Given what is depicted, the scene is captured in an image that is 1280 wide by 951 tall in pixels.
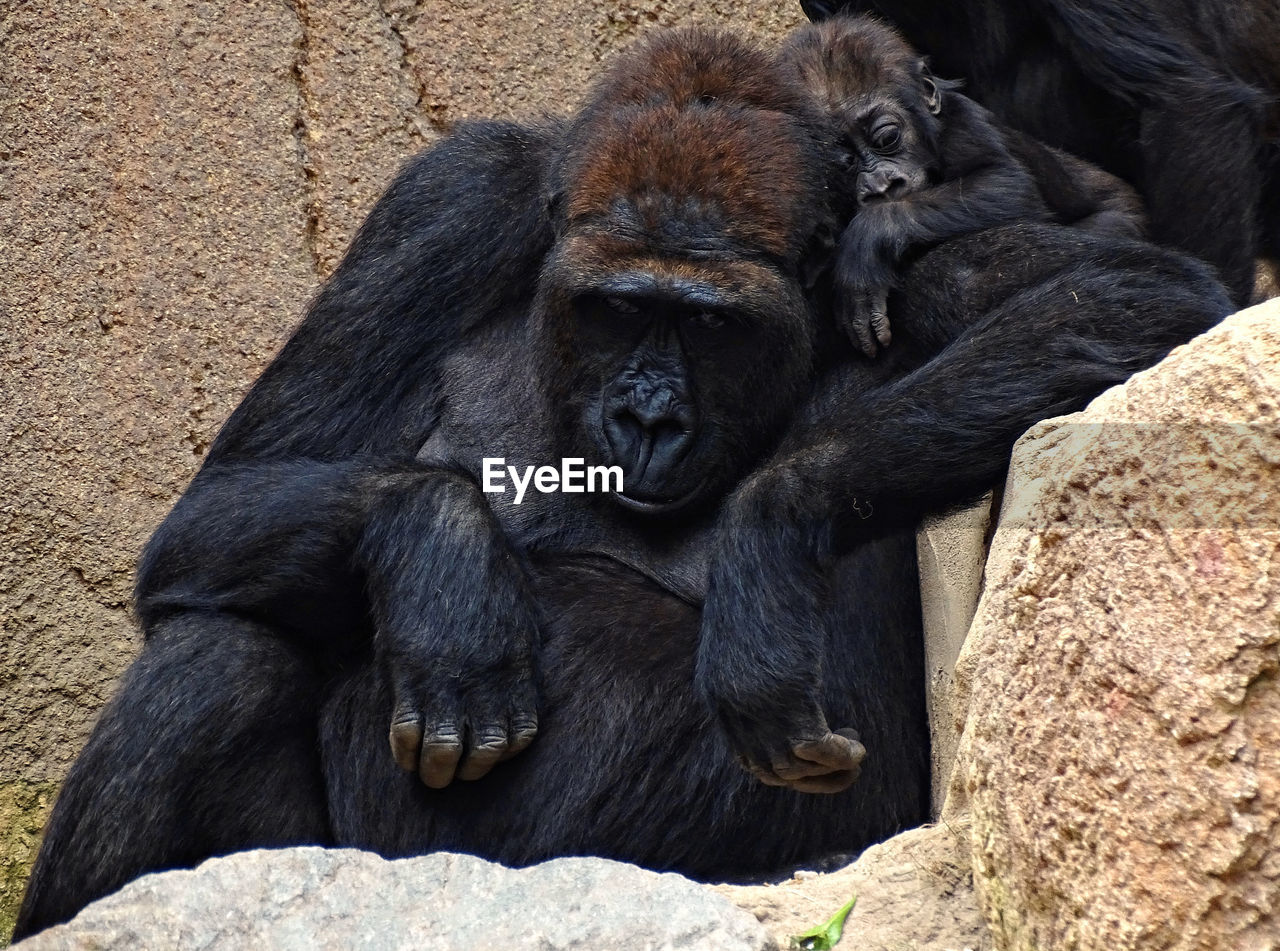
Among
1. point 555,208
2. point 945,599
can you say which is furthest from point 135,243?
point 945,599

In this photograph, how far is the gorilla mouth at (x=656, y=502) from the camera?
2.79 meters

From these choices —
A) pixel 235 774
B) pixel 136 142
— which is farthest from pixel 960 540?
pixel 136 142

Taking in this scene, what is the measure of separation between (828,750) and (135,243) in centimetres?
249

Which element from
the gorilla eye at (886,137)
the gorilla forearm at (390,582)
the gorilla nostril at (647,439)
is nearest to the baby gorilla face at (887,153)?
the gorilla eye at (886,137)

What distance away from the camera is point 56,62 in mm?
4039

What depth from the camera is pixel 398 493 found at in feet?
9.23

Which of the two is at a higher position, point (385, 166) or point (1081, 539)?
point (385, 166)

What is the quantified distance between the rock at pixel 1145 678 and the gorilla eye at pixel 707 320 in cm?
84

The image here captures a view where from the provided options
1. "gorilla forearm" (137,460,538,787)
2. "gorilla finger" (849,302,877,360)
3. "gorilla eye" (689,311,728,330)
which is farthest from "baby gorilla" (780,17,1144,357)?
"gorilla forearm" (137,460,538,787)

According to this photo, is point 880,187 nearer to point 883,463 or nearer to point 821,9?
point 883,463

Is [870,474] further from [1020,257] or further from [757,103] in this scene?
[757,103]

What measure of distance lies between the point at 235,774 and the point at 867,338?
130cm

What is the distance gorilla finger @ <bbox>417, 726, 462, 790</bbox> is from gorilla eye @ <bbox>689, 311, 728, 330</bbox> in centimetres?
78

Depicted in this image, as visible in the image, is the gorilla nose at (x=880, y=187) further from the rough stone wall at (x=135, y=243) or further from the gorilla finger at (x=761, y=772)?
the rough stone wall at (x=135, y=243)
